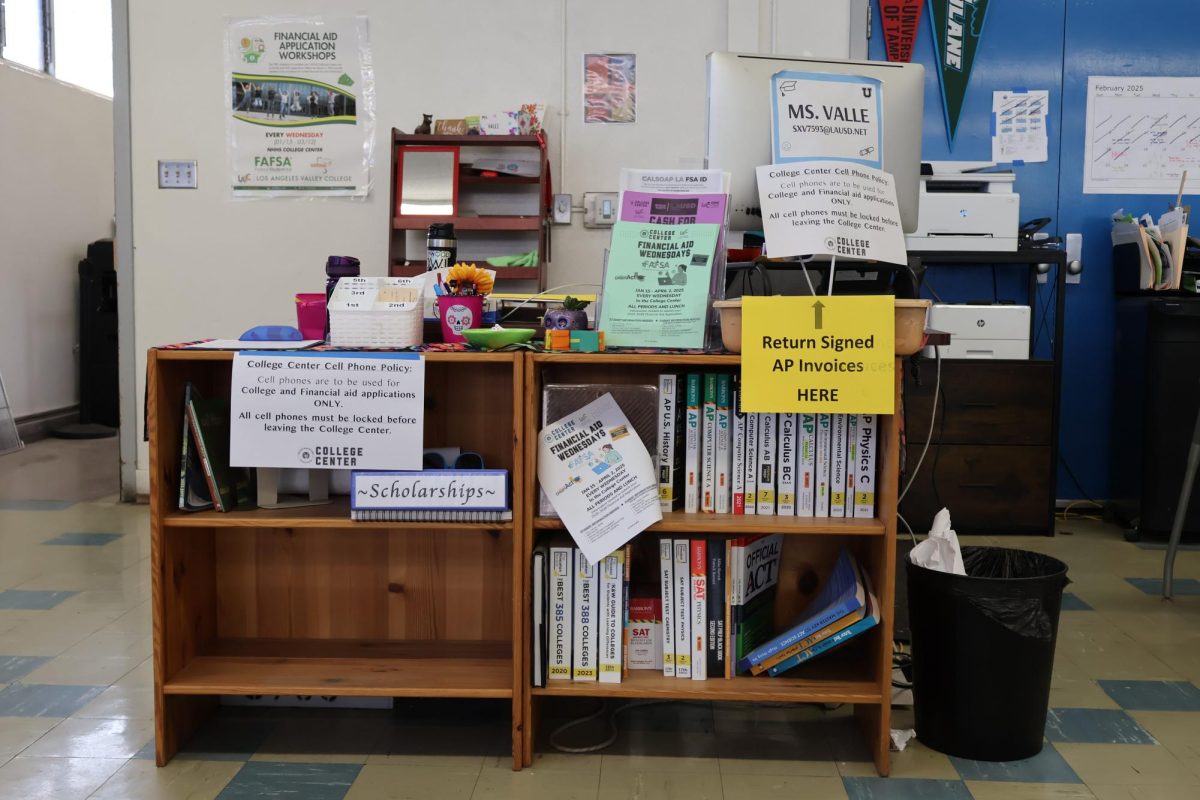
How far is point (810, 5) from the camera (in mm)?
4113

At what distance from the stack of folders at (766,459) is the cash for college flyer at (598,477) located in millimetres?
91

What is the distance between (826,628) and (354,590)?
98cm

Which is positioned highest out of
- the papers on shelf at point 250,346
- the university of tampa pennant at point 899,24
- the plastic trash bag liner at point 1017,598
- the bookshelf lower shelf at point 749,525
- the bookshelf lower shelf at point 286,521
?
the university of tampa pennant at point 899,24

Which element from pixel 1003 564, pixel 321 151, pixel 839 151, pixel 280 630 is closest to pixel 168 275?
pixel 321 151

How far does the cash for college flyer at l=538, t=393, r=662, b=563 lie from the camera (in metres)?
1.96

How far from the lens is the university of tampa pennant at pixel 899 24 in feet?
14.0

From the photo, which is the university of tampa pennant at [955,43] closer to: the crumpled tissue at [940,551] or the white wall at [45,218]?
the crumpled tissue at [940,551]

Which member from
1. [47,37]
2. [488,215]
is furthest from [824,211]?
[47,37]

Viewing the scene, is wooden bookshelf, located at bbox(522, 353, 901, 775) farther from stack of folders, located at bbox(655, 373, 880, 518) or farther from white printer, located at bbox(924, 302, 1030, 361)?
white printer, located at bbox(924, 302, 1030, 361)

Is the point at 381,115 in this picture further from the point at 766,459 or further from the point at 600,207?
the point at 766,459

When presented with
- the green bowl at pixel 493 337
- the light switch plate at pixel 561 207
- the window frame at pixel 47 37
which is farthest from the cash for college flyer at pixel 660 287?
the window frame at pixel 47 37

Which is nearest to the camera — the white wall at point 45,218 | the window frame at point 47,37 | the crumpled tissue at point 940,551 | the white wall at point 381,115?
the crumpled tissue at point 940,551

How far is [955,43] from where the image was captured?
4.30 m

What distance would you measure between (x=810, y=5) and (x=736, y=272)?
219cm
